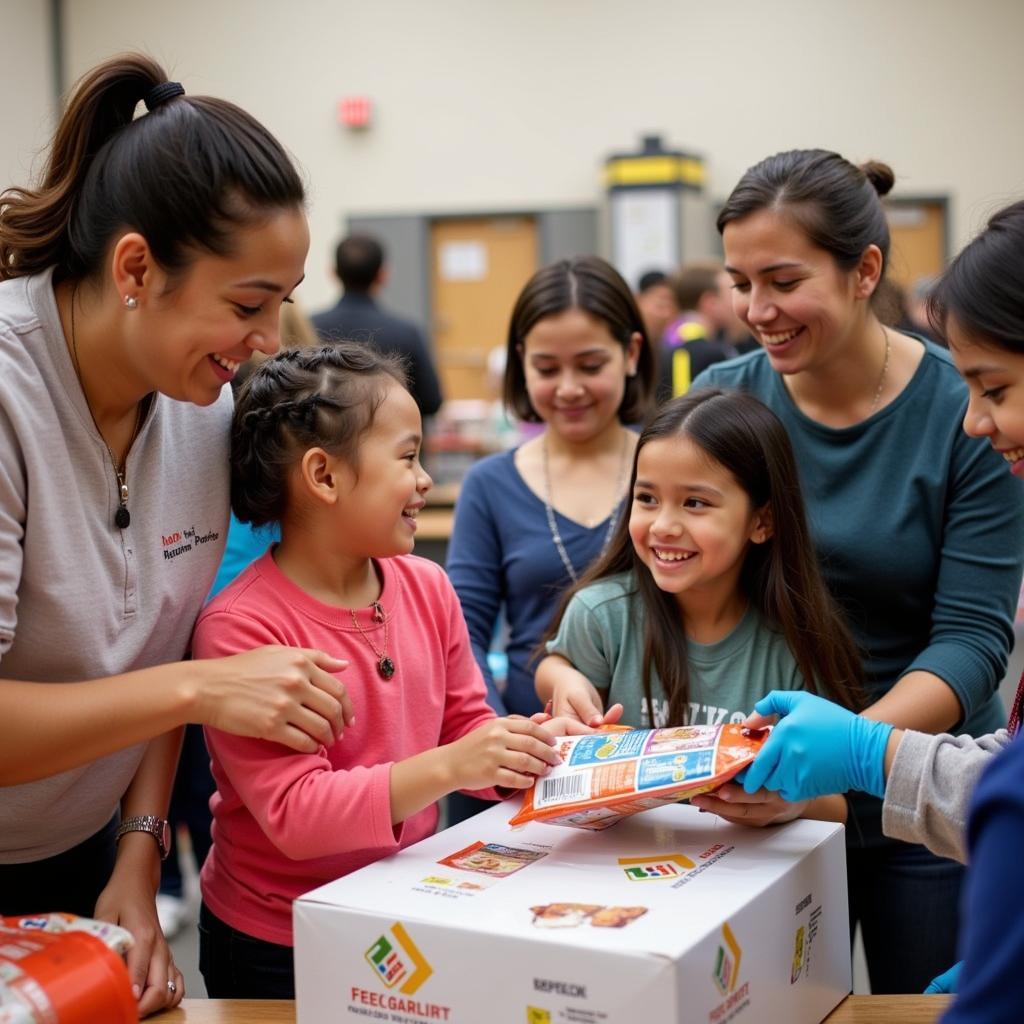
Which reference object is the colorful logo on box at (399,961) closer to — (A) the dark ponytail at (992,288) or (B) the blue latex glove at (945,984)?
(B) the blue latex glove at (945,984)

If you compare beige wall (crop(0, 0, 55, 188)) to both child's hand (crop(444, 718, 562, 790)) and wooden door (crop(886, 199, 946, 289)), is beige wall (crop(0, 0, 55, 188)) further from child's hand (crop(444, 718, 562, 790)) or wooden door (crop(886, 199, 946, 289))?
child's hand (crop(444, 718, 562, 790))

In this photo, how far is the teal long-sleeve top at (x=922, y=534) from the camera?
1.61m

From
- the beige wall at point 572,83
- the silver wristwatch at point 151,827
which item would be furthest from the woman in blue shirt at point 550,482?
the beige wall at point 572,83

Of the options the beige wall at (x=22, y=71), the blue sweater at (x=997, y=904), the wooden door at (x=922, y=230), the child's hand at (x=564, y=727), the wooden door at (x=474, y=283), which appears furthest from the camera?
the wooden door at (x=474, y=283)

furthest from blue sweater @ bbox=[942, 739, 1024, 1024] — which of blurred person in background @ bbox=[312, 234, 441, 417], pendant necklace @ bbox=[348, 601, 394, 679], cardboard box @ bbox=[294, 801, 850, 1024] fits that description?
blurred person in background @ bbox=[312, 234, 441, 417]

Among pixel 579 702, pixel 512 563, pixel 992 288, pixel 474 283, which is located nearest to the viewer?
pixel 992 288

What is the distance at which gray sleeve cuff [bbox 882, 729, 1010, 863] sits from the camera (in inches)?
45.2

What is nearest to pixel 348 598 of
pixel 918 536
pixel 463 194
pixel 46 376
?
pixel 46 376

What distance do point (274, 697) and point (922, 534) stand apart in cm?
90

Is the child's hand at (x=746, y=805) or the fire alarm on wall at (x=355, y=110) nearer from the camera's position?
the child's hand at (x=746, y=805)

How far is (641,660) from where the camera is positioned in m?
1.63

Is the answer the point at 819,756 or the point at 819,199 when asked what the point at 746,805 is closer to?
the point at 819,756

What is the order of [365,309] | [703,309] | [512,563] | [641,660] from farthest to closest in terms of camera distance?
[703,309] → [365,309] → [512,563] → [641,660]

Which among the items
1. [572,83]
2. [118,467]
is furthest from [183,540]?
[572,83]
